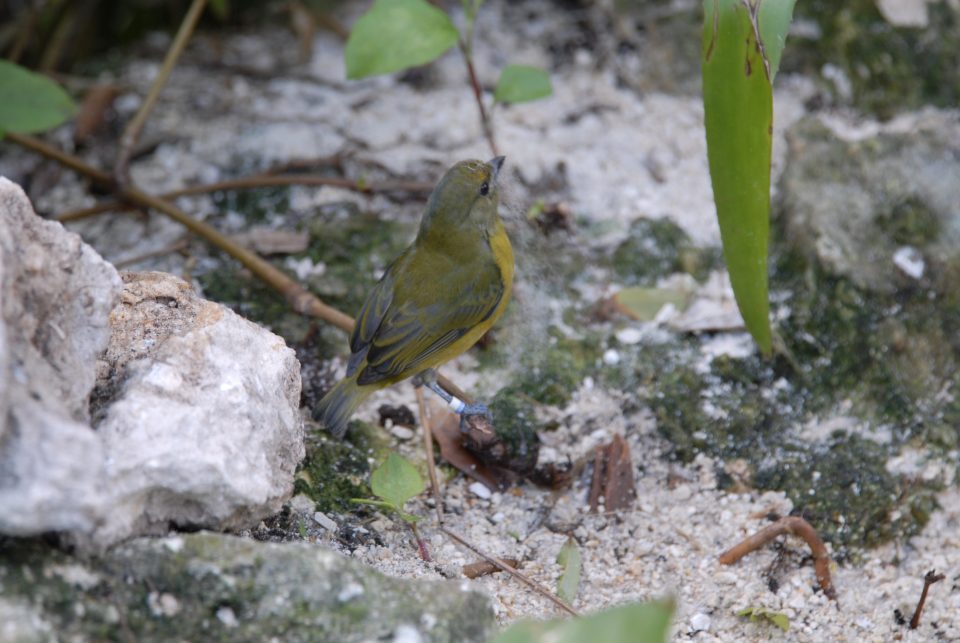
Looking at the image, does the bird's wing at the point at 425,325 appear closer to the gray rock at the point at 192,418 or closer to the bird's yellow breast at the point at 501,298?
the bird's yellow breast at the point at 501,298

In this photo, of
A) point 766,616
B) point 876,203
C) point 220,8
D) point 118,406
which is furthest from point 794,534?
point 220,8

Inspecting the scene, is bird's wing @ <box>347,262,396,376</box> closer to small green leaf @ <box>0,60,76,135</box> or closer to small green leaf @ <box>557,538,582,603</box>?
small green leaf @ <box>557,538,582,603</box>

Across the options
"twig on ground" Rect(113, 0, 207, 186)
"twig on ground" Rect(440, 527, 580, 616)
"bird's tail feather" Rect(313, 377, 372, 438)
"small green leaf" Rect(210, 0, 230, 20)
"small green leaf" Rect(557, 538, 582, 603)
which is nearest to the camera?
"twig on ground" Rect(440, 527, 580, 616)

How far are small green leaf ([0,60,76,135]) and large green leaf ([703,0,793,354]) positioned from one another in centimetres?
205

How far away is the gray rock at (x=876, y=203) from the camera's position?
3559 mm

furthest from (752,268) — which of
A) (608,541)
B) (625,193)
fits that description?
(625,193)

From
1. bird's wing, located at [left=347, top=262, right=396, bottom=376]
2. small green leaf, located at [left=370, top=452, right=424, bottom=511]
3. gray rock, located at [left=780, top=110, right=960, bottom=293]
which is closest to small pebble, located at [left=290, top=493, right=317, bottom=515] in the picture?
small green leaf, located at [left=370, top=452, right=424, bottom=511]

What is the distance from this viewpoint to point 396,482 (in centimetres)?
253

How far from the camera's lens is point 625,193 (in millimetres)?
4066

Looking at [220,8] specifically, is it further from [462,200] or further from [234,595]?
[234,595]

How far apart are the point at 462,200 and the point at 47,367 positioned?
1.81m

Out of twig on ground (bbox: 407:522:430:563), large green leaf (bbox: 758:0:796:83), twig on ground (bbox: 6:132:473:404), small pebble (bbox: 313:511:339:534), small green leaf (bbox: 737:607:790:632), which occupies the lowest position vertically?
twig on ground (bbox: 407:522:430:563)

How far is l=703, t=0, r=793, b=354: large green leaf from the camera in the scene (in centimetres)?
259


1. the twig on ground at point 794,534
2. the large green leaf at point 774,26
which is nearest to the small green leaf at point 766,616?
the twig on ground at point 794,534
